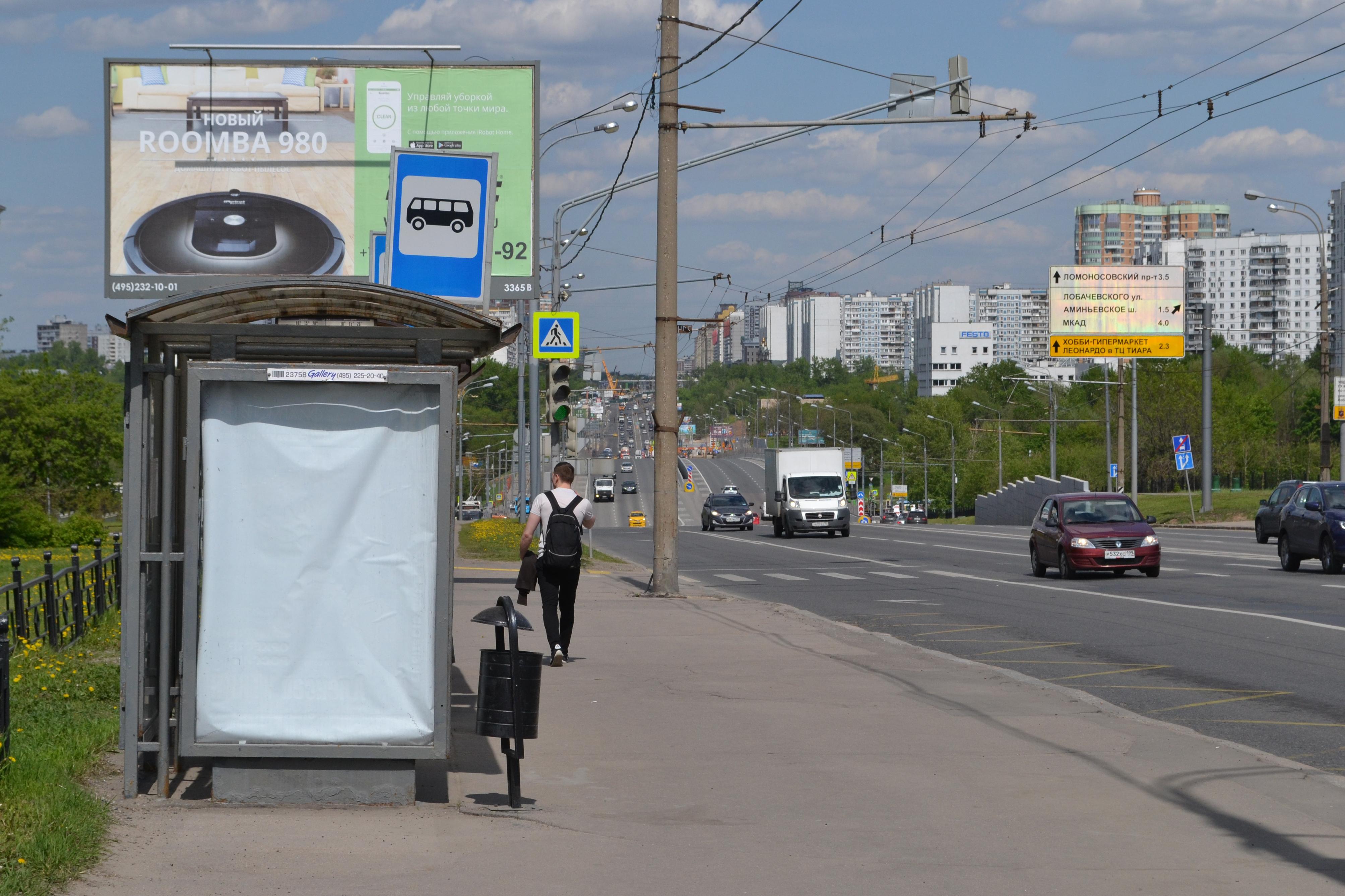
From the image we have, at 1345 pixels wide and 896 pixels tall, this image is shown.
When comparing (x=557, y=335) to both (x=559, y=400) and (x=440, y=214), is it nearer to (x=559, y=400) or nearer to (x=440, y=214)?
(x=559, y=400)

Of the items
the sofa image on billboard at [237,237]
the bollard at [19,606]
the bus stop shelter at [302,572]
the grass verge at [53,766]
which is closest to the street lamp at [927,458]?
the sofa image on billboard at [237,237]

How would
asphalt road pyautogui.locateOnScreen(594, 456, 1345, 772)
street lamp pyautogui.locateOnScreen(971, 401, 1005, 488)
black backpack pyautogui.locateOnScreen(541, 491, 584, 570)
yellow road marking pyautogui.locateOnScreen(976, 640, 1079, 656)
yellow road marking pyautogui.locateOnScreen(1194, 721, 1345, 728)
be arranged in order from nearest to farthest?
yellow road marking pyautogui.locateOnScreen(1194, 721, 1345, 728) < asphalt road pyautogui.locateOnScreen(594, 456, 1345, 772) < black backpack pyautogui.locateOnScreen(541, 491, 584, 570) < yellow road marking pyautogui.locateOnScreen(976, 640, 1079, 656) < street lamp pyautogui.locateOnScreen(971, 401, 1005, 488)

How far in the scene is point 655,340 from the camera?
20641 mm

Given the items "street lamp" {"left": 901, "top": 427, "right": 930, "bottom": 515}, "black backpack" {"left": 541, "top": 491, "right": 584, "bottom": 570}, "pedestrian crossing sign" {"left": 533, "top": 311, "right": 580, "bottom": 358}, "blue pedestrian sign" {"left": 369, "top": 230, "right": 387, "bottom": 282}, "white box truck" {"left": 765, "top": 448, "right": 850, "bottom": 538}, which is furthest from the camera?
"street lamp" {"left": 901, "top": 427, "right": 930, "bottom": 515}

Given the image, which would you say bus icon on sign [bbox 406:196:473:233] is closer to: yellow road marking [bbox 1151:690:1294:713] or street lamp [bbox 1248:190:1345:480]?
yellow road marking [bbox 1151:690:1294:713]

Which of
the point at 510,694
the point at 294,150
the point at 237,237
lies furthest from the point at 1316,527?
the point at 510,694

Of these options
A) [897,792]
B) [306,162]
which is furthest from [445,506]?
[306,162]

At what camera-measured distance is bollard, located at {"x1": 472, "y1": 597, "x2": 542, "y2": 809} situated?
23.0 ft

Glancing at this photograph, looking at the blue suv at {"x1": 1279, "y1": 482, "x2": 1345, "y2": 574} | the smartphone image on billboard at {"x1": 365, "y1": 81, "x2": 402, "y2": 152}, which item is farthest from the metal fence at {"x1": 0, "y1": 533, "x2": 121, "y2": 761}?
the blue suv at {"x1": 1279, "y1": 482, "x2": 1345, "y2": 574}

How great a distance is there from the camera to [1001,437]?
106250 millimetres

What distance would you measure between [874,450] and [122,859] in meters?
154

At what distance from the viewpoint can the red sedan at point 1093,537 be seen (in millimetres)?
25422

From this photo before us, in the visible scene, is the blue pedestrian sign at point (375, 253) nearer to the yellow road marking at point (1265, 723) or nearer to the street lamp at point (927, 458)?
the yellow road marking at point (1265, 723)

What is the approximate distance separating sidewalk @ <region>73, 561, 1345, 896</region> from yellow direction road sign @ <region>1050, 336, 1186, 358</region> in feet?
180
